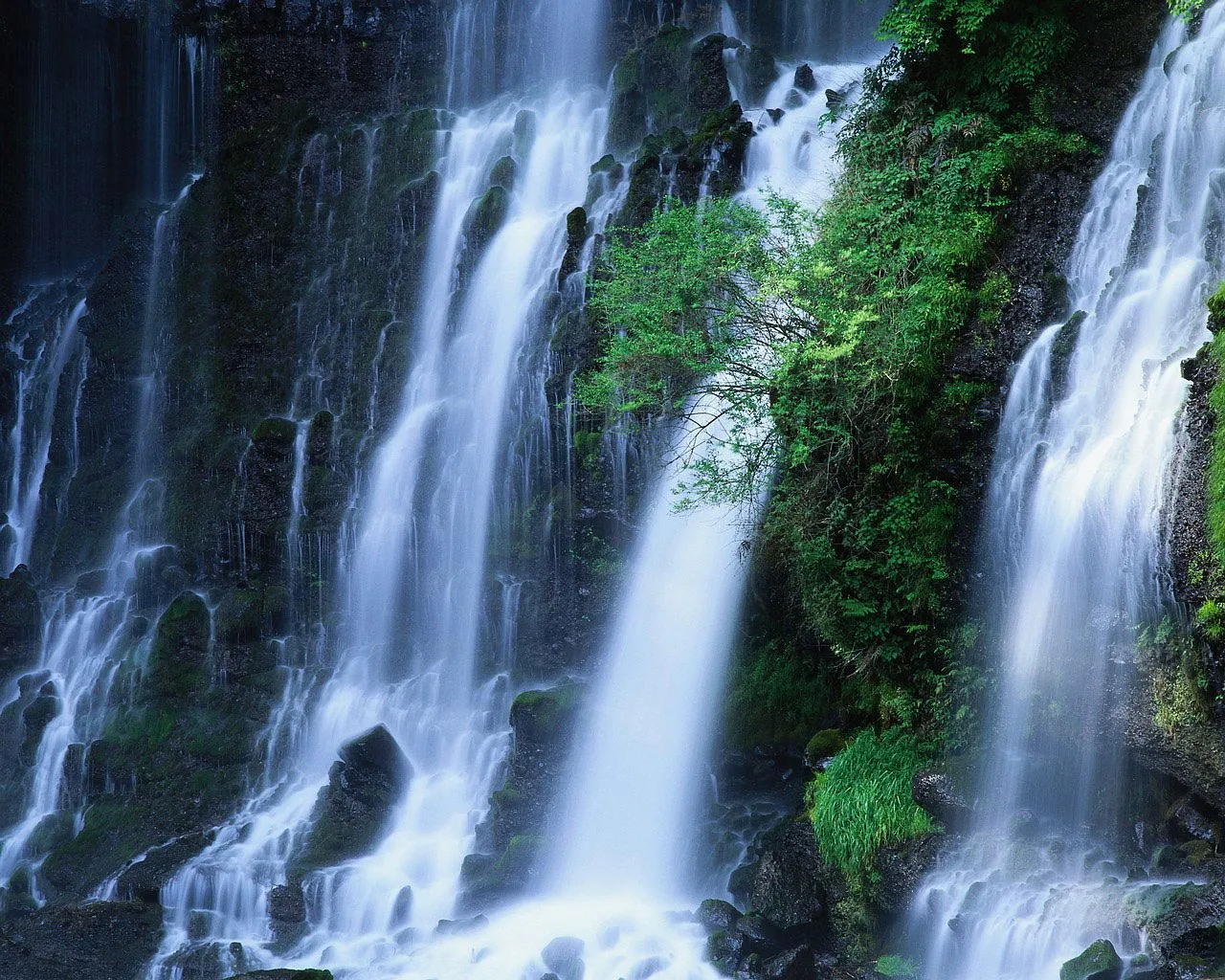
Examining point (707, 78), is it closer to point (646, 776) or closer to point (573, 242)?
point (573, 242)

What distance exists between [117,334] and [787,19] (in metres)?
14.7

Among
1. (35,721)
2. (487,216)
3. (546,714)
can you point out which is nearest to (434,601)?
(546,714)

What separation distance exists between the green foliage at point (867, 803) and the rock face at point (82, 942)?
7.81 metres

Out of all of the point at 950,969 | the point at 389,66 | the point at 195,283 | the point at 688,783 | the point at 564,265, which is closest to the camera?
the point at 950,969

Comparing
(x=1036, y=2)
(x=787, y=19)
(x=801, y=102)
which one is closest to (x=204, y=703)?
(x=801, y=102)

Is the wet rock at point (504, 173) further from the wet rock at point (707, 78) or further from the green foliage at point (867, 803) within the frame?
the green foliage at point (867, 803)

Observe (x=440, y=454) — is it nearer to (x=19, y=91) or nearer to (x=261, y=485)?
(x=261, y=485)

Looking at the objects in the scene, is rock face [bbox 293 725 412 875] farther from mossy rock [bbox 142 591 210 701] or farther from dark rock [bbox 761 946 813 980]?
dark rock [bbox 761 946 813 980]

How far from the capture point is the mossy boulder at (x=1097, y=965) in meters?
8.93

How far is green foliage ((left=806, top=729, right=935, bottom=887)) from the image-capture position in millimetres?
11047

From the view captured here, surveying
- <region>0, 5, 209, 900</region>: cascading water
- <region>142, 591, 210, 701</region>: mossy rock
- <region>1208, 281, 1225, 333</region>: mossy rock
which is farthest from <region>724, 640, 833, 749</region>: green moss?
<region>0, 5, 209, 900</region>: cascading water

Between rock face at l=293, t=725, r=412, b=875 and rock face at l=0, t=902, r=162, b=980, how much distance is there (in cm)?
191

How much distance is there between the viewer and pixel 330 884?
1387 cm

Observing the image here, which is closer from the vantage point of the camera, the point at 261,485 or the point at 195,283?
the point at 261,485
